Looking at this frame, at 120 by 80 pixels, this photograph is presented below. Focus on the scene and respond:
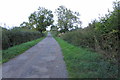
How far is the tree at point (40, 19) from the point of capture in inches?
2041

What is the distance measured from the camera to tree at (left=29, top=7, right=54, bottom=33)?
51853 mm

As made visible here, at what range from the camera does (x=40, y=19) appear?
52.2 metres

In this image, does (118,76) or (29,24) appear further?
(29,24)

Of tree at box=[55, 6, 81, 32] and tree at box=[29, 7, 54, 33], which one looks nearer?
tree at box=[55, 6, 81, 32]

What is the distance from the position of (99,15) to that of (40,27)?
45.8m

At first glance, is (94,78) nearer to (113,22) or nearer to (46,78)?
(46,78)

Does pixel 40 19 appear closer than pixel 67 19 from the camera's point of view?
No

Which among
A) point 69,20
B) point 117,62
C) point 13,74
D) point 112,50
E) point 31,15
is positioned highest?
point 31,15

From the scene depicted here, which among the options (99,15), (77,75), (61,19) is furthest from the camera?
(61,19)

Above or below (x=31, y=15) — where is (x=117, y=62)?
below

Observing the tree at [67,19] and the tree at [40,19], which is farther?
the tree at [40,19]

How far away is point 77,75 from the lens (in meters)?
4.71

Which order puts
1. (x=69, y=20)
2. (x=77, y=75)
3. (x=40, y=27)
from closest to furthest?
(x=77, y=75), (x=69, y=20), (x=40, y=27)

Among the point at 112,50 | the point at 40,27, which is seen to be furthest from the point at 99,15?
the point at 40,27
